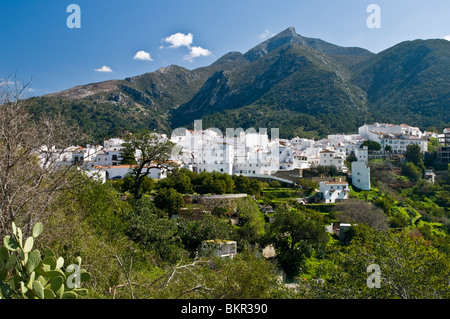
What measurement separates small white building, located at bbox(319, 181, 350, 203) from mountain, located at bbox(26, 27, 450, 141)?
3916 centimetres

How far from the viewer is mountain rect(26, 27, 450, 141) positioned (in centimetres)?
8450

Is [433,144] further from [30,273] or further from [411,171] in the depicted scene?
[30,273]

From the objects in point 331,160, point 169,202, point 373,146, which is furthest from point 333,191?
point 373,146

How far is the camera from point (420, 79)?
96.5 meters

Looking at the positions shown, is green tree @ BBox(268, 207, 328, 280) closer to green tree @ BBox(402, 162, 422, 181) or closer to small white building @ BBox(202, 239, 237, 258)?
small white building @ BBox(202, 239, 237, 258)

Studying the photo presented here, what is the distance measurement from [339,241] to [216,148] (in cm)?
1986

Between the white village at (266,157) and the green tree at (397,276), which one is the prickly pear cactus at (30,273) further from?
the white village at (266,157)

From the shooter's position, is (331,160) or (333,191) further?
(331,160)

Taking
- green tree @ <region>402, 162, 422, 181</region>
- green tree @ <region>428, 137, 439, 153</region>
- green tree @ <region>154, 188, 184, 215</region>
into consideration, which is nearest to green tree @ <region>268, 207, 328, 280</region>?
green tree @ <region>154, 188, 184, 215</region>

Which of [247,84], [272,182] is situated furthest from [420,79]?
[272,182]

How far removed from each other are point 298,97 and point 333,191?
7374cm

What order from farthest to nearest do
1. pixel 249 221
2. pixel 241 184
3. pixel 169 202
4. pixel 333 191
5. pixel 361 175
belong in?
pixel 361 175 < pixel 333 191 < pixel 241 184 < pixel 249 221 < pixel 169 202

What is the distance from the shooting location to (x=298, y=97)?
104000 millimetres

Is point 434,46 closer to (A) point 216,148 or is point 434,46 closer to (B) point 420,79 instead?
(B) point 420,79
